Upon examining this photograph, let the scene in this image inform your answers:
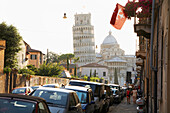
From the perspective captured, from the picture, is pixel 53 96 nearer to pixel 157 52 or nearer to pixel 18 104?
pixel 157 52

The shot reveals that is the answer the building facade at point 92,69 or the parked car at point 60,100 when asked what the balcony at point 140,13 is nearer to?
the parked car at point 60,100

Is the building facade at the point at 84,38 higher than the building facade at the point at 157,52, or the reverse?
the building facade at the point at 84,38

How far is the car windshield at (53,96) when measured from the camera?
993 centimetres

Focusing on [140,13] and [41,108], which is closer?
[41,108]

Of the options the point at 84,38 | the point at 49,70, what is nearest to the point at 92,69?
the point at 84,38

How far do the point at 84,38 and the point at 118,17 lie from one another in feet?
562

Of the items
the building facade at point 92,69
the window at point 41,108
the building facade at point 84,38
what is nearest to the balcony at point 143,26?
the window at point 41,108

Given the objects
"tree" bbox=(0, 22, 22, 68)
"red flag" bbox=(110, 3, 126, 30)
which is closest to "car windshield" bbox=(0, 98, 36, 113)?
"red flag" bbox=(110, 3, 126, 30)

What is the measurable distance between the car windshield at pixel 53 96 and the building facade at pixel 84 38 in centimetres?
17583

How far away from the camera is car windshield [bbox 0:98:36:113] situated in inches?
240

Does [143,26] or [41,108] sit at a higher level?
[143,26]

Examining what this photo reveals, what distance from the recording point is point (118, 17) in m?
16.4

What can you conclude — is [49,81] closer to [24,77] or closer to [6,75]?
[24,77]

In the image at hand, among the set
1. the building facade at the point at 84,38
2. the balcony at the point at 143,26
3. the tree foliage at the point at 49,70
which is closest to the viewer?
the balcony at the point at 143,26
